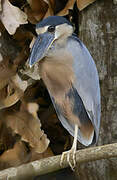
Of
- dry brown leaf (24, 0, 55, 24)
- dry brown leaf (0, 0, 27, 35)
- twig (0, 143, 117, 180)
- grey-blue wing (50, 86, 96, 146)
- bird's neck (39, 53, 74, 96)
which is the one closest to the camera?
twig (0, 143, 117, 180)

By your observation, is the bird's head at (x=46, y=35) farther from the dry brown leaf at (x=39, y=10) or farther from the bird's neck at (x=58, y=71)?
the dry brown leaf at (x=39, y=10)

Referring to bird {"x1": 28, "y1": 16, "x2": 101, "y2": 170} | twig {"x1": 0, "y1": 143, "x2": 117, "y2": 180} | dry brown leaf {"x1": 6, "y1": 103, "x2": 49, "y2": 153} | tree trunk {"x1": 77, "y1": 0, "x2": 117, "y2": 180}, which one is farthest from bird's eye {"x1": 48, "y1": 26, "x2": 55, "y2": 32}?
dry brown leaf {"x1": 6, "y1": 103, "x2": 49, "y2": 153}

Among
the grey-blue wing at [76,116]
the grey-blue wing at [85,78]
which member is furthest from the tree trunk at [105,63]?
the grey-blue wing at [85,78]

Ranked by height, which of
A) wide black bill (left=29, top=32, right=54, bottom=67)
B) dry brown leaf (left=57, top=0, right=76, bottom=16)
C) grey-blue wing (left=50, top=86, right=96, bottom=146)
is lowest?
grey-blue wing (left=50, top=86, right=96, bottom=146)

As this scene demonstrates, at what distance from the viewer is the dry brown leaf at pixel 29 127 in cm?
210

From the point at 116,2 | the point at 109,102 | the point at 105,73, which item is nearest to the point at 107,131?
the point at 109,102

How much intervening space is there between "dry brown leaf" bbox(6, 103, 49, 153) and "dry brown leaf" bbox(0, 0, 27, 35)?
41cm

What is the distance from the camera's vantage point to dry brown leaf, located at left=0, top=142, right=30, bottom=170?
220 centimetres

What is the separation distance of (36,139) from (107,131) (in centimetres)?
35

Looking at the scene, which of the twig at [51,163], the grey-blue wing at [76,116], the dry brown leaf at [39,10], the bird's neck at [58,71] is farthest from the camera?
the dry brown leaf at [39,10]

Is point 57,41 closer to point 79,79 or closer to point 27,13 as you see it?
point 79,79

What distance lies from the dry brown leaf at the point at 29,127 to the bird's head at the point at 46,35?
24.1 inches

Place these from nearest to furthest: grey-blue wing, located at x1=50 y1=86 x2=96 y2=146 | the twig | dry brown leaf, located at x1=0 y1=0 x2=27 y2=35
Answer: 1. the twig
2. grey-blue wing, located at x1=50 y1=86 x2=96 y2=146
3. dry brown leaf, located at x1=0 y1=0 x2=27 y2=35

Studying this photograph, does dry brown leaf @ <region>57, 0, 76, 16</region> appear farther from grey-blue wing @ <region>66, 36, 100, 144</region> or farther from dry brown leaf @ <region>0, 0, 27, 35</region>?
grey-blue wing @ <region>66, 36, 100, 144</region>
